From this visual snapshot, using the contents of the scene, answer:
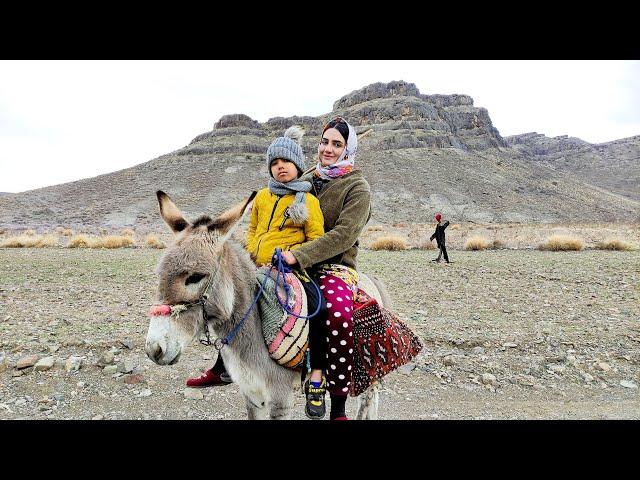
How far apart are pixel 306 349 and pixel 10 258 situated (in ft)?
55.9

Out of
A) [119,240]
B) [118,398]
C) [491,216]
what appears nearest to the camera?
[118,398]

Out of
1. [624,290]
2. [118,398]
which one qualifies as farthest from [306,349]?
[624,290]

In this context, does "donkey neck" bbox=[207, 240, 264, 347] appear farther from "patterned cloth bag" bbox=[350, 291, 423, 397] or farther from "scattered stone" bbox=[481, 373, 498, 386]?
"scattered stone" bbox=[481, 373, 498, 386]

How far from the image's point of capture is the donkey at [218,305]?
2.34 m

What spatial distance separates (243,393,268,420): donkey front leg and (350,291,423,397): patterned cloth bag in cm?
70

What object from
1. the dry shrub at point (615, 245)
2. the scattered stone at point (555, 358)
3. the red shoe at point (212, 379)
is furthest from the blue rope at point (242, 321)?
the dry shrub at point (615, 245)

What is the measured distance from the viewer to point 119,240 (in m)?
21.0

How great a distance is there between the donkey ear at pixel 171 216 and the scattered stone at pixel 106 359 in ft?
13.9

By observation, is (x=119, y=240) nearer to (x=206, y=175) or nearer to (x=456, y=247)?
(x=456, y=247)

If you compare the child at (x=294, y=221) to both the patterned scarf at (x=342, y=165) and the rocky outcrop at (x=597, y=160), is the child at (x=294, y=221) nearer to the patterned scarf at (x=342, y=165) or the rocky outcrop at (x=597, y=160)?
the patterned scarf at (x=342, y=165)

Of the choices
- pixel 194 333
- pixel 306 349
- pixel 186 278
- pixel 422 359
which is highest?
pixel 186 278

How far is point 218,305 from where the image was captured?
2.58 m

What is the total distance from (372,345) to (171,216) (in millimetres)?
1911

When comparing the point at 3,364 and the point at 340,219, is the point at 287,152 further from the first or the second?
the point at 3,364
